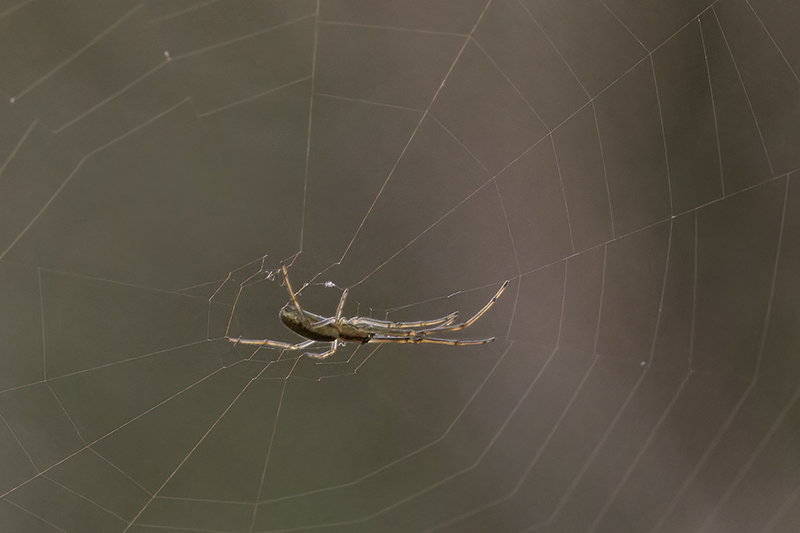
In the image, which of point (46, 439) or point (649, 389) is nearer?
point (46, 439)

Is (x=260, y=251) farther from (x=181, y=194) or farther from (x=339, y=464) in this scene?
(x=339, y=464)

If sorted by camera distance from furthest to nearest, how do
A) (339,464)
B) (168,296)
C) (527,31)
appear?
(339,464)
(527,31)
(168,296)

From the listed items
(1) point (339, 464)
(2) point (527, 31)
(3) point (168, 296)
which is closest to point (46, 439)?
(3) point (168, 296)

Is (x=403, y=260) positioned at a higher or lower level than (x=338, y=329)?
higher

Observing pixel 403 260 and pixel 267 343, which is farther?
pixel 403 260

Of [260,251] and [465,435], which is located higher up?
[260,251]

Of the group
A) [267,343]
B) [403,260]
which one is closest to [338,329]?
[267,343]

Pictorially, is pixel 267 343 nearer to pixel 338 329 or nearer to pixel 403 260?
pixel 338 329

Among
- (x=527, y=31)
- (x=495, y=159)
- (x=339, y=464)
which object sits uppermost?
(x=527, y=31)
